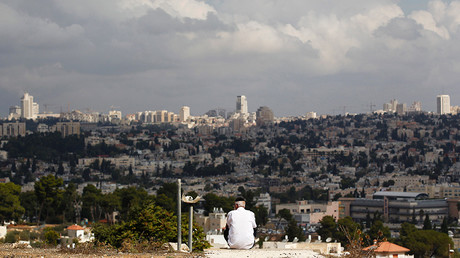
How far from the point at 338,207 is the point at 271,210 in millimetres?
6526

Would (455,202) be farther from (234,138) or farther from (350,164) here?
(234,138)

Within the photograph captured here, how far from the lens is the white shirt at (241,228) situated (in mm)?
10680

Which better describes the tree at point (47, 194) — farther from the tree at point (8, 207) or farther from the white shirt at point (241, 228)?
the white shirt at point (241, 228)

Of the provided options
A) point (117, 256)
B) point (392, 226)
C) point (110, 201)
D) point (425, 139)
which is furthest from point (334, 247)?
point (425, 139)

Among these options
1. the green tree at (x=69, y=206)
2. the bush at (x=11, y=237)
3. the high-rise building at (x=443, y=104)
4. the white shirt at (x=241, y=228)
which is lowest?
the bush at (x=11, y=237)

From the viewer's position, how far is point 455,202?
7506cm

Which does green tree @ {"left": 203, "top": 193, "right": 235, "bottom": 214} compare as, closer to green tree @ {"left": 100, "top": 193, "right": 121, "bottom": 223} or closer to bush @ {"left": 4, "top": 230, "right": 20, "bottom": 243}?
green tree @ {"left": 100, "top": 193, "right": 121, "bottom": 223}

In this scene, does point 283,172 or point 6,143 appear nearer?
point 283,172

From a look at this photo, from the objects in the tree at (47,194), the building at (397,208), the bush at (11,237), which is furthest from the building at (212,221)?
the building at (397,208)

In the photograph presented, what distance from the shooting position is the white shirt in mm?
10680

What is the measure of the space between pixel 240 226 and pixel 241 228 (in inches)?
1.1

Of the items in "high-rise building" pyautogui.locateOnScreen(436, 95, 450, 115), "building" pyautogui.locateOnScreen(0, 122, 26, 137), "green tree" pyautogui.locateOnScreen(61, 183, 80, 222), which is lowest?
"green tree" pyautogui.locateOnScreen(61, 183, 80, 222)

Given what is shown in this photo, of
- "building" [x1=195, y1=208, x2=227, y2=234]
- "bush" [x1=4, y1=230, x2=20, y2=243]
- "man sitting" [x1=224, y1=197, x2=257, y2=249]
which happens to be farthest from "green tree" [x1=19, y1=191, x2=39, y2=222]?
"man sitting" [x1=224, y1=197, x2=257, y2=249]

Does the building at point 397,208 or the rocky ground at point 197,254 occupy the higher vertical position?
the rocky ground at point 197,254
